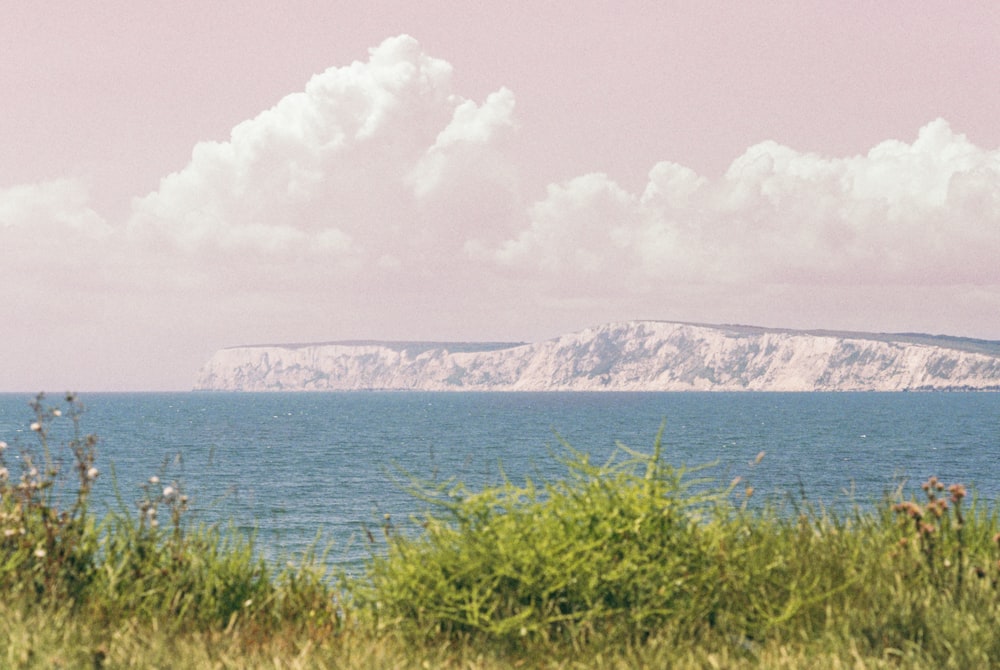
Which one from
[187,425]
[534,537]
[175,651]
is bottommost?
[187,425]

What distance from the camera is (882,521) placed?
9578 millimetres

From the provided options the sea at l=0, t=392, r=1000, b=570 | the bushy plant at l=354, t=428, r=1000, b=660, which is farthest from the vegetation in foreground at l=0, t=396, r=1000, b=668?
the sea at l=0, t=392, r=1000, b=570

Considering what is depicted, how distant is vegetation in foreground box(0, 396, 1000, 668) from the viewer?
23.2ft

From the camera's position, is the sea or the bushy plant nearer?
the bushy plant

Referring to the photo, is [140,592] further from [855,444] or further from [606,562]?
[855,444]

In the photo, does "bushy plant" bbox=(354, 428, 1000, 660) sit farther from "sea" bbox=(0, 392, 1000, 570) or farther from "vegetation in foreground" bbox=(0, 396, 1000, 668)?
"sea" bbox=(0, 392, 1000, 570)

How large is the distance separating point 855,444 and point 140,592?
104807 millimetres

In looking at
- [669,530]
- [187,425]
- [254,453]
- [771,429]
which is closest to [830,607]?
[669,530]

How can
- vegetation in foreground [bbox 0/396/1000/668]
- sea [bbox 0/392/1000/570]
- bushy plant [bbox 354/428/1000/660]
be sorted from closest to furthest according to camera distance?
vegetation in foreground [bbox 0/396/1000/668]
bushy plant [bbox 354/428/1000/660]
sea [bbox 0/392/1000/570]

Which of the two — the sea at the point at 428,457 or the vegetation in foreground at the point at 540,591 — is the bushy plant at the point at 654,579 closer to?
the vegetation in foreground at the point at 540,591

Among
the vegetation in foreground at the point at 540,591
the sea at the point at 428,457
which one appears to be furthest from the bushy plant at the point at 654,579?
the sea at the point at 428,457

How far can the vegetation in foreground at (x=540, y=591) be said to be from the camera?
707 cm

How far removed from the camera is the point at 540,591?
7.75 metres

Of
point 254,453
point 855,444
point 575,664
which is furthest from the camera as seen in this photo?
point 855,444
